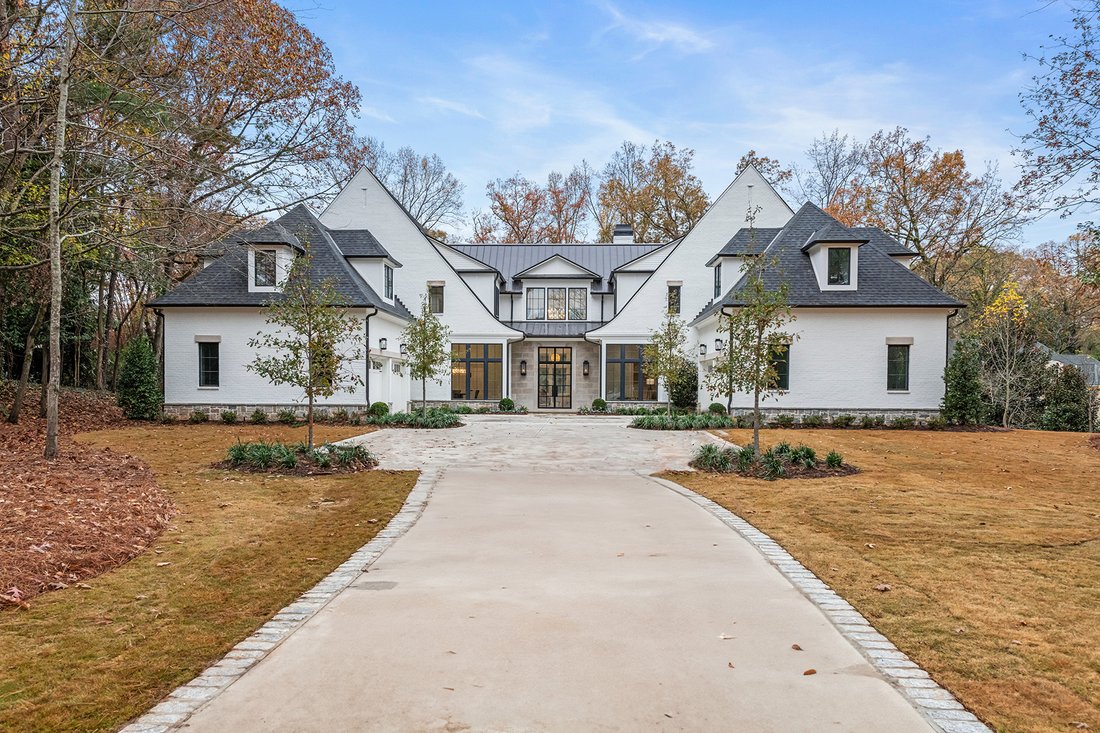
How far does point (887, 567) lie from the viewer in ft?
19.0

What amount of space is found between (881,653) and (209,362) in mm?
21355

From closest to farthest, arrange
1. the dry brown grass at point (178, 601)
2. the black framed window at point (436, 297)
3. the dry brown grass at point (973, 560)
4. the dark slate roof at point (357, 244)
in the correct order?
the dry brown grass at point (178, 601) → the dry brown grass at point (973, 560) → the dark slate roof at point (357, 244) → the black framed window at point (436, 297)

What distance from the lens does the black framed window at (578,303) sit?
1153 inches

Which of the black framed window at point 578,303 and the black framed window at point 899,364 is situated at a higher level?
the black framed window at point 578,303

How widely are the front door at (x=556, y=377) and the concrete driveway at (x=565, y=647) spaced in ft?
69.2

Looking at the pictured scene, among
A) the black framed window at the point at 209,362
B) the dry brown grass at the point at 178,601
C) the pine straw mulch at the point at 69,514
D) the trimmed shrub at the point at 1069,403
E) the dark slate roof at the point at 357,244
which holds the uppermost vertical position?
the dark slate roof at the point at 357,244

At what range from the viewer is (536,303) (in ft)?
96.3

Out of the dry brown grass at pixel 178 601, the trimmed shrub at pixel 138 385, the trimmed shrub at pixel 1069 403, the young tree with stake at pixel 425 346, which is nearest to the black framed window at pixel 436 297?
the young tree with stake at pixel 425 346

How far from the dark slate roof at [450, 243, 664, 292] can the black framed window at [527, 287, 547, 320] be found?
1.63 m

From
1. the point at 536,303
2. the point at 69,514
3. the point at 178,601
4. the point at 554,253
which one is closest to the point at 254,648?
the point at 178,601

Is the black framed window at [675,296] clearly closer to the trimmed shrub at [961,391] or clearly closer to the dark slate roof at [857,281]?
the dark slate roof at [857,281]

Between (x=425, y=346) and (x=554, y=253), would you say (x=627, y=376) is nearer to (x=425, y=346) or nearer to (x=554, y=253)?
(x=554, y=253)

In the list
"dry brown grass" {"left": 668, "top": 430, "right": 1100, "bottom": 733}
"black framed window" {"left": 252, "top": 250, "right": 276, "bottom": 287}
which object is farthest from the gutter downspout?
"dry brown grass" {"left": 668, "top": 430, "right": 1100, "bottom": 733}

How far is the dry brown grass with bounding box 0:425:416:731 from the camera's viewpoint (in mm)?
3277
